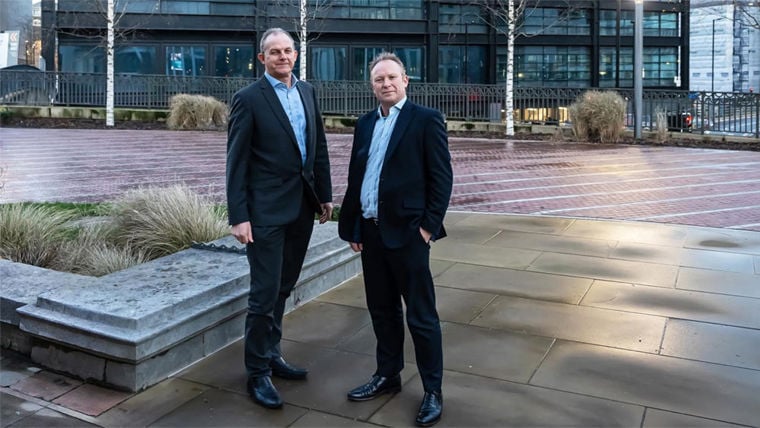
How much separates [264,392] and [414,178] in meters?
1.46

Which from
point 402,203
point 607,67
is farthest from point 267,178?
point 607,67

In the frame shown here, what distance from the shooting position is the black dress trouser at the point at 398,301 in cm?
375

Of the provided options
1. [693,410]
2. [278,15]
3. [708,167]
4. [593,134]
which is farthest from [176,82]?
[693,410]

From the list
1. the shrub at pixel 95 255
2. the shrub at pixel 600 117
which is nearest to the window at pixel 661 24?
the shrub at pixel 600 117

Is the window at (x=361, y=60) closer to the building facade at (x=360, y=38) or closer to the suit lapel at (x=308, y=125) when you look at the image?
the building facade at (x=360, y=38)

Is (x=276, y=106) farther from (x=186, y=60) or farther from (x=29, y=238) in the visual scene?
(x=186, y=60)

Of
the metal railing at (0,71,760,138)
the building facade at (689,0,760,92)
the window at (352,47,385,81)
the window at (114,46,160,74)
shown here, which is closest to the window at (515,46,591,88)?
the window at (352,47,385,81)

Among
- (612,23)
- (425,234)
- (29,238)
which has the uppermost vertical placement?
(612,23)

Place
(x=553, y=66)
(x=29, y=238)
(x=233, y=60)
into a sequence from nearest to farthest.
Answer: (x=29, y=238), (x=233, y=60), (x=553, y=66)

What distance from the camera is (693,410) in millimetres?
3861

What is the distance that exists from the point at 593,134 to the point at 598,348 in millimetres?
17123

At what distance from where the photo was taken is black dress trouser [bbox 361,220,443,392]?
12.3 feet

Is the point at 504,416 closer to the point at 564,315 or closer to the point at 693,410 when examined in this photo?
the point at 693,410

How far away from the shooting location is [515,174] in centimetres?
1409
